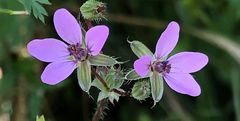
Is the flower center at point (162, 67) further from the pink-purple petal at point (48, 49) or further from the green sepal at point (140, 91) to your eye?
the pink-purple petal at point (48, 49)

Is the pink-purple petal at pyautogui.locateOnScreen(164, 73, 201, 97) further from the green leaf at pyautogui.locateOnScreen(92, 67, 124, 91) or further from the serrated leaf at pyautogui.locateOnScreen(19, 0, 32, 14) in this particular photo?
the serrated leaf at pyautogui.locateOnScreen(19, 0, 32, 14)

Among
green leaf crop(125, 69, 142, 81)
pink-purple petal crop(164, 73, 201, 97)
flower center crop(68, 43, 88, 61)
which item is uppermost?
pink-purple petal crop(164, 73, 201, 97)

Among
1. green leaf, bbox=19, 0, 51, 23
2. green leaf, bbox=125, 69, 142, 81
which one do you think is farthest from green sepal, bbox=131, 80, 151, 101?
green leaf, bbox=19, 0, 51, 23

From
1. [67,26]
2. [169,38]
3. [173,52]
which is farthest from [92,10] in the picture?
[173,52]

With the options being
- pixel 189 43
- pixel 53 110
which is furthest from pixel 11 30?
pixel 189 43

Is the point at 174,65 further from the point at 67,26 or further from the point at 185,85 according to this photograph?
the point at 67,26

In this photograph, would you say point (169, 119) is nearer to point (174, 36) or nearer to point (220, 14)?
point (220, 14)
